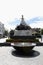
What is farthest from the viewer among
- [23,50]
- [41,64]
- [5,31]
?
[5,31]

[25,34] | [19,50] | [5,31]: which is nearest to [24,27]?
[25,34]

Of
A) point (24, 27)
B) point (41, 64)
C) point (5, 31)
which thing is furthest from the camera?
point (5, 31)

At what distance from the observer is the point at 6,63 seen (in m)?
7.64

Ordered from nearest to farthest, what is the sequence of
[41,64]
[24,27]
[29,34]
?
[41,64], [29,34], [24,27]

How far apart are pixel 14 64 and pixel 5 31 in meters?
84.7

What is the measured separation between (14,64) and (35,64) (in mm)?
1151

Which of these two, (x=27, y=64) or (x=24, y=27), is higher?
(x=24, y=27)

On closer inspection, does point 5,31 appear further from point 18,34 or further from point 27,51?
point 27,51

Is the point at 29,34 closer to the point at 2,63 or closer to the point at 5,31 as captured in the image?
the point at 2,63

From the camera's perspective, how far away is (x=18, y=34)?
81.3ft

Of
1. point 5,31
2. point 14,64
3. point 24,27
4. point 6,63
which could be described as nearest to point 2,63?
point 6,63

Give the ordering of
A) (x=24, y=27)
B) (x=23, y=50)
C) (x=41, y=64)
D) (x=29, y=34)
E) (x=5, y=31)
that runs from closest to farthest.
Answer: (x=41, y=64) < (x=23, y=50) < (x=29, y=34) < (x=24, y=27) < (x=5, y=31)

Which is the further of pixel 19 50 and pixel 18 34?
pixel 18 34

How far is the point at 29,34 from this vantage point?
80.4 feet
